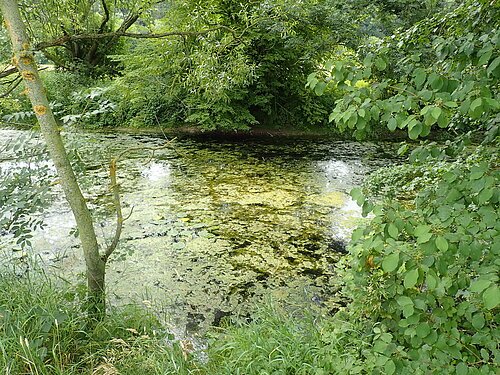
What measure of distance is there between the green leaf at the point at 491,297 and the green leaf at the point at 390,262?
0.21 m

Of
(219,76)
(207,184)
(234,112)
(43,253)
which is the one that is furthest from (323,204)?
(234,112)

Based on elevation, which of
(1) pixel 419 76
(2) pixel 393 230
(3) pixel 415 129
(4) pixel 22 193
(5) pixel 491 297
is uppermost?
(1) pixel 419 76

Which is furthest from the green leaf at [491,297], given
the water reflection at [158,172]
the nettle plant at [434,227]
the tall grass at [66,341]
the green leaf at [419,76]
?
the water reflection at [158,172]

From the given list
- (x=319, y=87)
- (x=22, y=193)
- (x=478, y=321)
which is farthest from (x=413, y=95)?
(x=22, y=193)

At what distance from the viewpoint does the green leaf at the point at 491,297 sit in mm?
873

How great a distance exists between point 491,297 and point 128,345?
1.51m

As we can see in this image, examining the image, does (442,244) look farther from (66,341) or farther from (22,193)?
Result: (22,193)

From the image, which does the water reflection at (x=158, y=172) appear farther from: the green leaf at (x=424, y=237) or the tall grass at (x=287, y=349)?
the green leaf at (x=424, y=237)

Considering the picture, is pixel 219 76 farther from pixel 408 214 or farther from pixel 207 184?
pixel 207 184

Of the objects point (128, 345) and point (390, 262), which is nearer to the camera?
point (390, 262)

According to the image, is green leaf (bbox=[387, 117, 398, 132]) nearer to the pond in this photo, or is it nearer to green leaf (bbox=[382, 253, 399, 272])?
green leaf (bbox=[382, 253, 399, 272])

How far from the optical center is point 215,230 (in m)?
3.93

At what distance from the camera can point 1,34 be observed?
7.58ft

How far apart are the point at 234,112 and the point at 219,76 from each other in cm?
611
